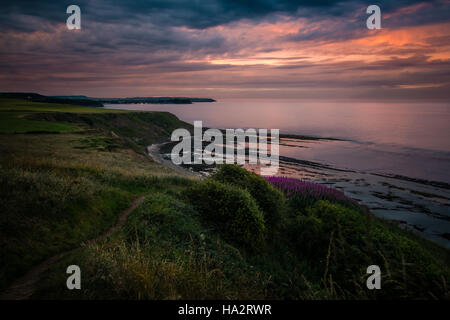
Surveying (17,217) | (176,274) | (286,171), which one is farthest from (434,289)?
(286,171)

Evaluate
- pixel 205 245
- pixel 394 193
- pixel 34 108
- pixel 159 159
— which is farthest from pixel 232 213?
pixel 34 108

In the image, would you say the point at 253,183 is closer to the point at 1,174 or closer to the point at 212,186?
the point at 212,186

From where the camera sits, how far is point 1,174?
923 centimetres

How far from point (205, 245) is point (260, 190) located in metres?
4.78

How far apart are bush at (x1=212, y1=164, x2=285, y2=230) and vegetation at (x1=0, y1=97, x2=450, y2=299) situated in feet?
0.15

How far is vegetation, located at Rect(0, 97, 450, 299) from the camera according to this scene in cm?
447

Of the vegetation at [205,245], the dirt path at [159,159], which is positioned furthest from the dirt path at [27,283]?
the dirt path at [159,159]

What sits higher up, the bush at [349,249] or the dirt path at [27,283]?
the dirt path at [27,283]

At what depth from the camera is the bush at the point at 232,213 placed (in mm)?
8906

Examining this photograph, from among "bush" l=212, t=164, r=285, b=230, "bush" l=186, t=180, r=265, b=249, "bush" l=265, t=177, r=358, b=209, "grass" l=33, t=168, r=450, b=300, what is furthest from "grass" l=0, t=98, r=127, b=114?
"grass" l=33, t=168, r=450, b=300

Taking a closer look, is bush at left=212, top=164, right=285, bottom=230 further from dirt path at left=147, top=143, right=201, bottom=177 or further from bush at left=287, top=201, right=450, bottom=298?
dirt path at left=147, top=143, right=201, bottom=177

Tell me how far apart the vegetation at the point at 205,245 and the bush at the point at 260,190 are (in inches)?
1.8

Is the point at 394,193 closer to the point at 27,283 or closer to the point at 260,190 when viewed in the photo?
the point at 260,190

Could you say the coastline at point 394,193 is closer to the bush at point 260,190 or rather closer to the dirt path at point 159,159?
the dirt path at point 159,159
